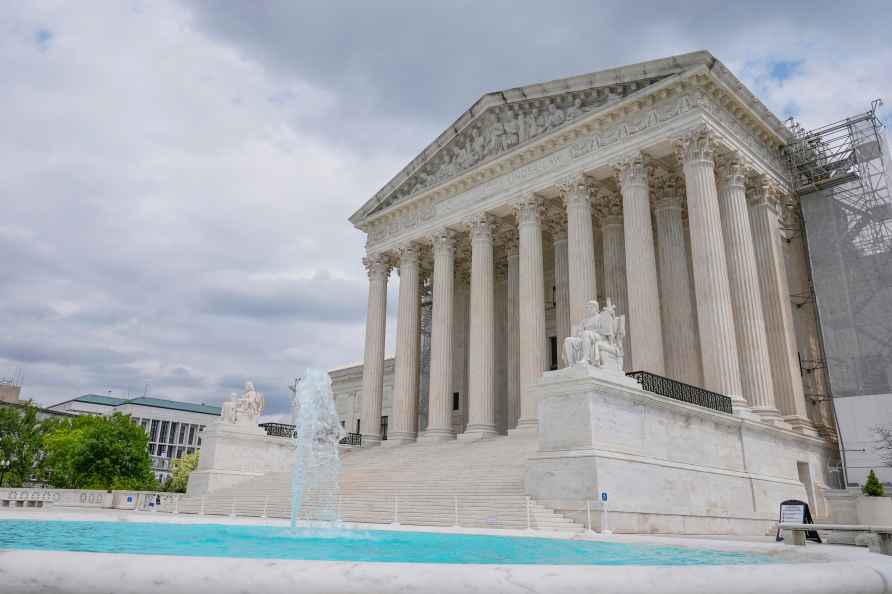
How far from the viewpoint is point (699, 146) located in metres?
25.5

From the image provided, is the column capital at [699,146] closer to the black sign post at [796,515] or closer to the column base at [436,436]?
the black sign post at [796,515]

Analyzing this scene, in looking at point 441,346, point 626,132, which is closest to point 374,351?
point 441,346

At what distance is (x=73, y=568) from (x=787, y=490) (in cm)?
2483

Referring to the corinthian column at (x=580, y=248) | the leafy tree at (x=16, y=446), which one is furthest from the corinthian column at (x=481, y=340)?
the leafy tree at (x=16, y=446)

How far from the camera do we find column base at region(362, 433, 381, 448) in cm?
3541

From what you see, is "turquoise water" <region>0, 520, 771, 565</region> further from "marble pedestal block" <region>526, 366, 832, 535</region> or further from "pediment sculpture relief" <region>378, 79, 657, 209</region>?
"pediment sculpture relief" <region>378, 79, 657, 209</region>

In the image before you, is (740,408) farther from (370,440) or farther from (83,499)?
(83,499)

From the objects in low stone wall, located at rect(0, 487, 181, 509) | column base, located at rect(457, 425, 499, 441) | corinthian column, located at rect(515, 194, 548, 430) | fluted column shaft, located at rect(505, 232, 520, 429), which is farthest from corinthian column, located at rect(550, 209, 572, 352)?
low stone wall, located at rect(0, 487, 181, 509)

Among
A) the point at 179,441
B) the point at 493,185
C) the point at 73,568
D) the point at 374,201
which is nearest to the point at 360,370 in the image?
the point at 374,201

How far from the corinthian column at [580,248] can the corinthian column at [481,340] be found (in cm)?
513

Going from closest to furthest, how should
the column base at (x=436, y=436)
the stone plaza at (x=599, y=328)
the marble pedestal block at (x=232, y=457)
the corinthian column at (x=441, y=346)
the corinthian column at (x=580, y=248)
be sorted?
the stone plaza at (x=599, y=328) < the corinthian column at (x=580, y=248) < the marble pedestal block at (x=232, y=457) < the column base at (x=436, y=436) < the corinthian column at (x=441, y=346)

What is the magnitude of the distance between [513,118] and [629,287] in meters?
12.0

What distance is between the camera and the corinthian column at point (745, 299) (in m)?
24.0

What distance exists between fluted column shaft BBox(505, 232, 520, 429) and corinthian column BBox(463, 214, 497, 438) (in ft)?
8.02
